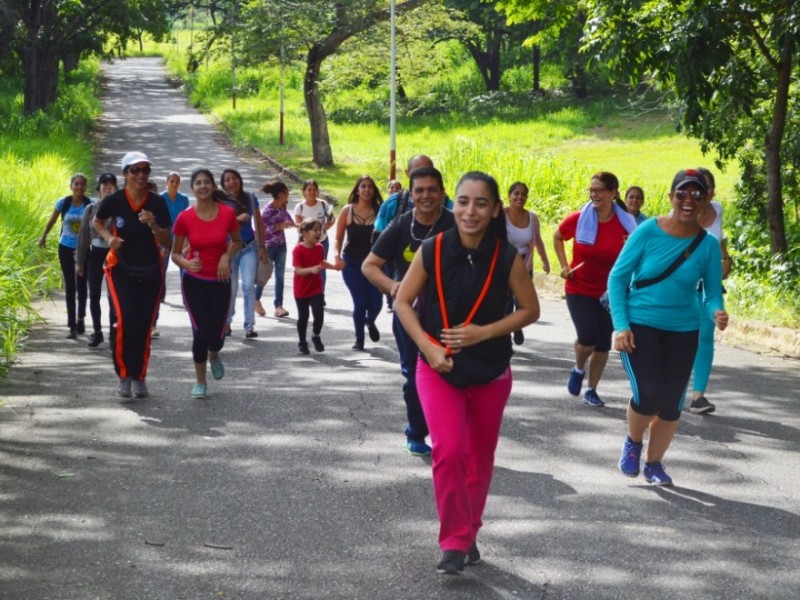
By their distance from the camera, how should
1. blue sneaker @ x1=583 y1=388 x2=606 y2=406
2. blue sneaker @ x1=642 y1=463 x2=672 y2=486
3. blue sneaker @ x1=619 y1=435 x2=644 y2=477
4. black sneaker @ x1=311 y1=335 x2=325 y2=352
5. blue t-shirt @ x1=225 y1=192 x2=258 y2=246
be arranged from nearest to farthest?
blue sneaker @ x1=642 y1=463 x2=672 y2=486 < blue sneaker @ x1=619 y1=435 x2=644 y2=477 < blue sneaker @ x1=583 y1=388 x2=606 y2=406 < black sneaker @ x1=311 y1=335 x2=325 y2=352 < blue t-shirt @ x1=225 y1=192 x2=258 y2=246

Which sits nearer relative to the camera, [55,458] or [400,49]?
[55,458]

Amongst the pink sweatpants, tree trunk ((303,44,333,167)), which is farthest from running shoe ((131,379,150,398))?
tree trunk ((303,44,333,167))

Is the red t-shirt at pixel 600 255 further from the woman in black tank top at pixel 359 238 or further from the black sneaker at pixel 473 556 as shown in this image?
the black sneaker at pixel 473 556

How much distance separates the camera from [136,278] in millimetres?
9406

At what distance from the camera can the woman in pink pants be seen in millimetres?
5281

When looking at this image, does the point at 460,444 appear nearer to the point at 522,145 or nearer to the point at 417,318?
the point at 417,318

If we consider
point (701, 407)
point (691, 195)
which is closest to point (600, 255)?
point (701, 407)

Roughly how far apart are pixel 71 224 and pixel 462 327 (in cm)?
790

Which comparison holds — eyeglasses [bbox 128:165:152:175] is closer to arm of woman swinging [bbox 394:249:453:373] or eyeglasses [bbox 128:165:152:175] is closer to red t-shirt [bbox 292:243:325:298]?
red t-shirt [bbox 292:243:325:298]

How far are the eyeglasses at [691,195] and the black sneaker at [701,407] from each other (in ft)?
9.49

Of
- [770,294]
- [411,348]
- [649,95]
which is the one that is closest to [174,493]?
[411,348]

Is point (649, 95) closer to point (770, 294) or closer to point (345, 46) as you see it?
point (345, 46)

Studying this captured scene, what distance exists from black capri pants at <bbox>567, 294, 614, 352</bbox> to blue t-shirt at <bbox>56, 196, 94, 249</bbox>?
209 inches

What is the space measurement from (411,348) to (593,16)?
8106 mm
